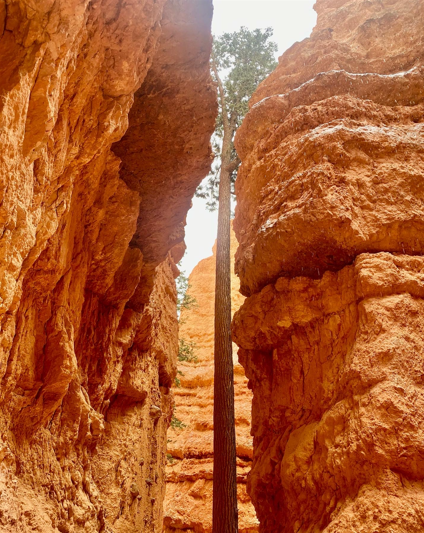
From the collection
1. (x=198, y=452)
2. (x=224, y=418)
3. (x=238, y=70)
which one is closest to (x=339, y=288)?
(x=224, y=418)

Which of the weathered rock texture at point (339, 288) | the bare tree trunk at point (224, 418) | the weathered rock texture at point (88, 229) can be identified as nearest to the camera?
the weathered rock texture at point (88, 229)

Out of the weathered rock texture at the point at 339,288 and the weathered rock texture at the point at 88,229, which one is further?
the weathered rock texture at the point at 339,288

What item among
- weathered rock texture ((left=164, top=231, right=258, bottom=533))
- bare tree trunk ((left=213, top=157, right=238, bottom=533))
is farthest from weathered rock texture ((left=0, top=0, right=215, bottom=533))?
weathered rock texture ((left=164, top=231, right=258, bottom=533))

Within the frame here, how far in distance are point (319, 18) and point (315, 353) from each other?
9335mm

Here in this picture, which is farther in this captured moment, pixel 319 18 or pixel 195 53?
pixel 319 18

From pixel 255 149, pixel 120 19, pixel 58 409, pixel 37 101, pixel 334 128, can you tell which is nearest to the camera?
pixel 37 101

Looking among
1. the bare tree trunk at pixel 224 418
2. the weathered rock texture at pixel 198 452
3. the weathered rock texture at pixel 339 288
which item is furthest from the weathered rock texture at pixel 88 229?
the weathered rock texture at pixel 198 452

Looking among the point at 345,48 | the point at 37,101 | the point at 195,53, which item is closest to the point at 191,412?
the point at 345,48

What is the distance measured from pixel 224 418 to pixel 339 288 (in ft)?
10.1

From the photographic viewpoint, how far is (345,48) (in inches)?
357

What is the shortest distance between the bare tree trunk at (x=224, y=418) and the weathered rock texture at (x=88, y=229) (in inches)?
55.6

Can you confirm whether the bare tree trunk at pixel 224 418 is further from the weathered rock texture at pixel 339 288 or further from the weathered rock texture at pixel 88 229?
the weathered rock texture at pixel 88 229

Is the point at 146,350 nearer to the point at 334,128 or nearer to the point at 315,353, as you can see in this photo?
the point at 315,353

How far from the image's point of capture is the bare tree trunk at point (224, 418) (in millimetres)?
6625
